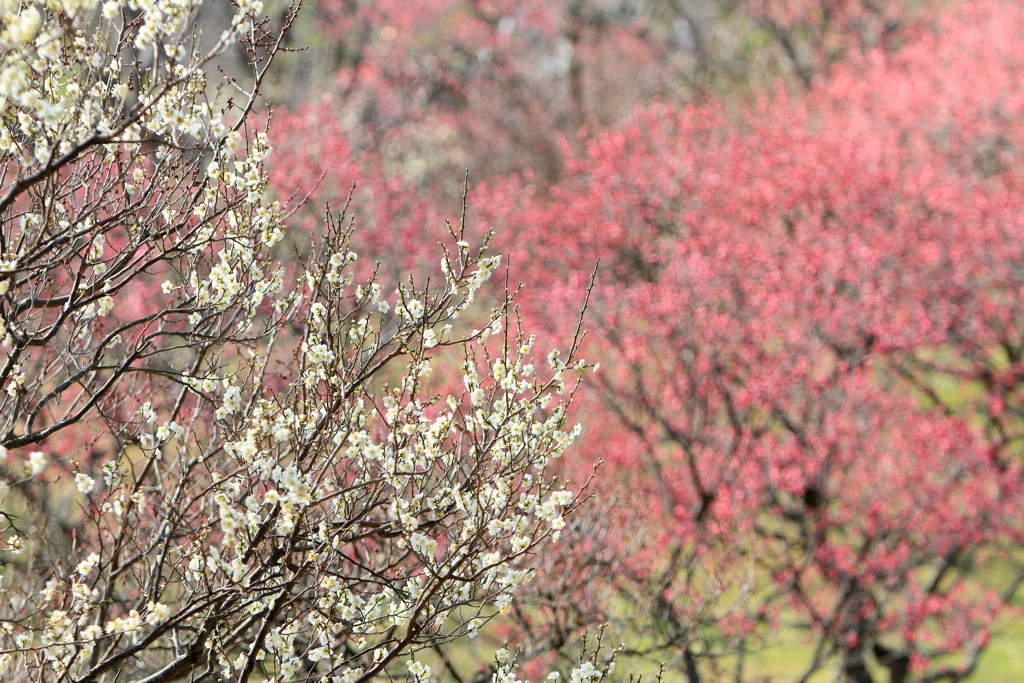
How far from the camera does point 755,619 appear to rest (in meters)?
9.88

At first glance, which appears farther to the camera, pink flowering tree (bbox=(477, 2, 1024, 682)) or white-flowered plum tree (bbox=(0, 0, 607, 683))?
pink flowering tree (bbox=(477, 2, 1024, 682))

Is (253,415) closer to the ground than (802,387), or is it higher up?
closer to the ground

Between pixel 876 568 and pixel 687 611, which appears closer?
pixel 687 611

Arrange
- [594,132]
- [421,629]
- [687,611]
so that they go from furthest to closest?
[594,132] < [687,611] < [421,629]

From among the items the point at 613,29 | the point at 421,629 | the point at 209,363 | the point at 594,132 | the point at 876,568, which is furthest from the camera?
the point at 613,29

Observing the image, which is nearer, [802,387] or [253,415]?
[253,415]

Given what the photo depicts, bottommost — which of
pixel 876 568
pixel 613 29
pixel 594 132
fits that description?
pixel 876 568

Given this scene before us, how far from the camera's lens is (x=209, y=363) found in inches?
223

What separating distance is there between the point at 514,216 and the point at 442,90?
14213 millimetres

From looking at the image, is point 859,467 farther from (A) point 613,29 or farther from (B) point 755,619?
(A) point 613,29

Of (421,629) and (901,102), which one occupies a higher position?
(901,102)

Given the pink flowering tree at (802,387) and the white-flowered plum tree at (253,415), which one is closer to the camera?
the white-flowered plum tree at (253,415)

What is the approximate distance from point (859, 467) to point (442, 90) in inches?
909

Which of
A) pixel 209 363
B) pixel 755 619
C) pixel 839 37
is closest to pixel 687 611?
pixel 755 619
